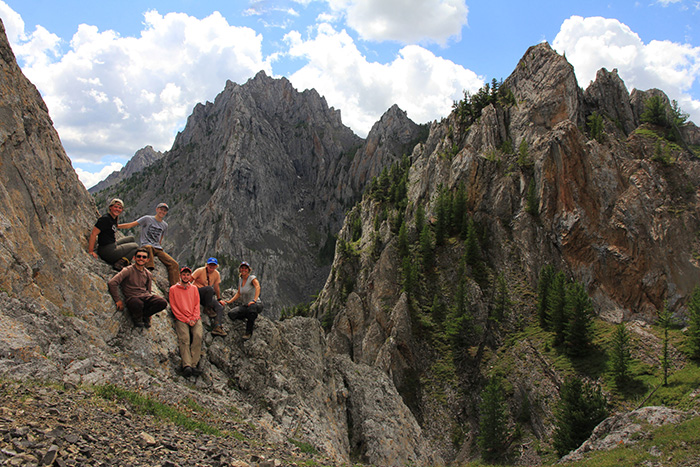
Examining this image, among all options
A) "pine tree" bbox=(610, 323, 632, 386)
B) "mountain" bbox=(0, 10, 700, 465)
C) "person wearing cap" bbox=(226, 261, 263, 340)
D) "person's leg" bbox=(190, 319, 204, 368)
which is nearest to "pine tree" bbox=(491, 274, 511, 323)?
"mountain" bbox=(0, 10, 700, 465)

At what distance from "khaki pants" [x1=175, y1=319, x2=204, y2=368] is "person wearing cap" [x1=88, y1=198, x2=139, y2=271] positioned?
3.00 metres

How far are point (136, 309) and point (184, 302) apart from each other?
1.44 meters

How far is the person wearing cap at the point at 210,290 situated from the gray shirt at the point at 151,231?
5.70ft

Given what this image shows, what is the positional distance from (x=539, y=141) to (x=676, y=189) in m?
19.1

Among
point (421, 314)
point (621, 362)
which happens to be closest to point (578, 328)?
point (621, 362)

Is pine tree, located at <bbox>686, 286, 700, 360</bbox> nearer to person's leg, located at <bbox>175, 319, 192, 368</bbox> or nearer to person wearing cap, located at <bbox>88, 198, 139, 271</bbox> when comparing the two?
person's leg, located at <bbox>175, 319, 192, 368</bbox>

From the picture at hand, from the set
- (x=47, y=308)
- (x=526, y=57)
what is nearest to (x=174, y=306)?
(x=47, y=308)

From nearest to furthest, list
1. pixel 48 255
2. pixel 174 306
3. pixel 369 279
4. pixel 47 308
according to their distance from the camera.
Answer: pixel 47 308, pixel 48 255, pixel 174 306, pixel 369 279

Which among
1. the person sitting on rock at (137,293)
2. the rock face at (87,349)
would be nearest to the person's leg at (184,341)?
the rock face at (87,349)

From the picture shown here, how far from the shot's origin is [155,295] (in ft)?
37.6

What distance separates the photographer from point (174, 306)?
1220cm

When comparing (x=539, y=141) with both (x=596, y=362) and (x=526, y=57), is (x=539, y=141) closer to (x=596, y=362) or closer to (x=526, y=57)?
(x=526, y=57)

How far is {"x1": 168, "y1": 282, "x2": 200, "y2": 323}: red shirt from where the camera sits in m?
12.2

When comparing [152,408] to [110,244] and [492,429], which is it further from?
[492,429]
